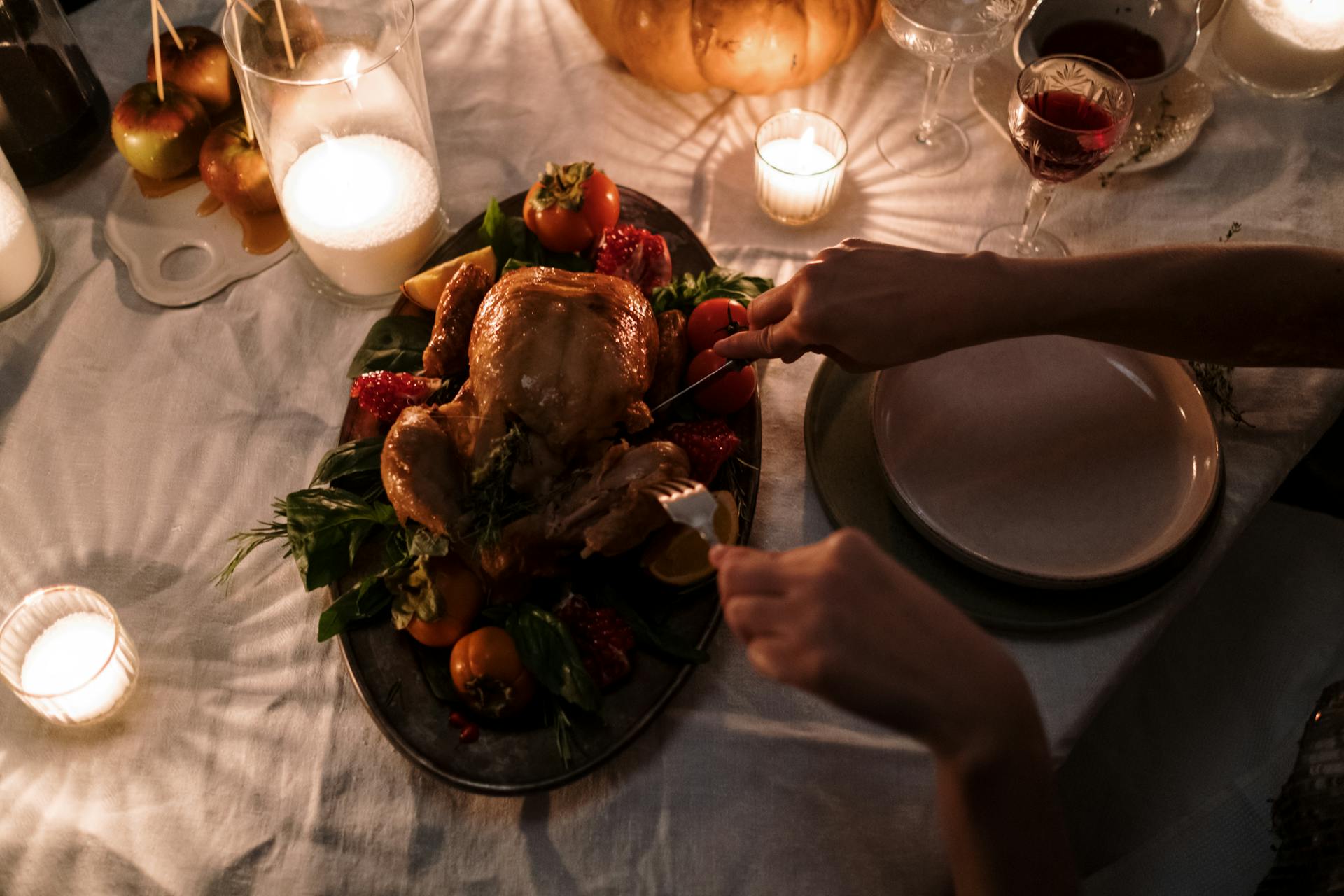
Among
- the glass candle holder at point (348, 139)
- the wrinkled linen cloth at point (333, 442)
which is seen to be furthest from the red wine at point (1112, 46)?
the glass candle holder at point (348, 139)

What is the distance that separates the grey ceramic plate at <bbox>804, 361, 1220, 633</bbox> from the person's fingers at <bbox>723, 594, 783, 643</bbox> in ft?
1.35

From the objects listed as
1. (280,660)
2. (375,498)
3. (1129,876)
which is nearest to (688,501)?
(375,498)

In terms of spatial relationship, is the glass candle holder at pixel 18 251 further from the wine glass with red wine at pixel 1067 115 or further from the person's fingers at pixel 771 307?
the wine glass with red wine at pixel 1067 115

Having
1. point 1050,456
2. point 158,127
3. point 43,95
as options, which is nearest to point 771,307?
point 1050,456

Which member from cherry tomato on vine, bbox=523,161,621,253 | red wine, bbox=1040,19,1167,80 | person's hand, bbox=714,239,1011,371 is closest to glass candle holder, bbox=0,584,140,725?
cherry tomato on vine, bbox=523,161,621,253

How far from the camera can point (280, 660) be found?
1149 millimetres

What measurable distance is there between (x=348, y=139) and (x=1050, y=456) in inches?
40.2

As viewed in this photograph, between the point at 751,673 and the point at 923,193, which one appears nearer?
the point at 751,673

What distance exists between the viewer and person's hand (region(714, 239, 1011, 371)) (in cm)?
103

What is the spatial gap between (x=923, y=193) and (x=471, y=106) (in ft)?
2.49

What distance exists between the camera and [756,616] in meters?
0.75

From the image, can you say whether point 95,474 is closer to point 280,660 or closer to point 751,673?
point 280,660

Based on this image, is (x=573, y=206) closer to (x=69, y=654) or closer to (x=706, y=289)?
(x=706, y=289)

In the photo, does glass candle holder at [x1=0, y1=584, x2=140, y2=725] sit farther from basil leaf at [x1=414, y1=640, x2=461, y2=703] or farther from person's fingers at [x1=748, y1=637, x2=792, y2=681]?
person's fingers at [x1=748, y1=637, x2=792, y2=681]
